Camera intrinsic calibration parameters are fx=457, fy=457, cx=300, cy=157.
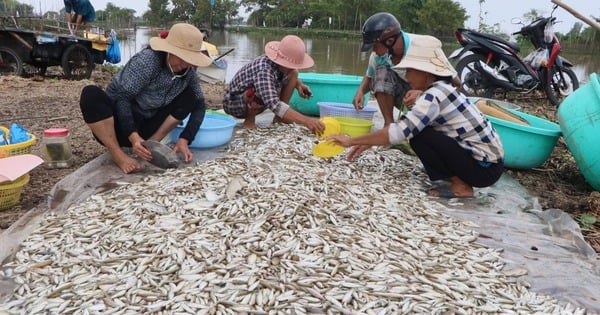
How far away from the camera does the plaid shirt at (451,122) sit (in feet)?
8.80

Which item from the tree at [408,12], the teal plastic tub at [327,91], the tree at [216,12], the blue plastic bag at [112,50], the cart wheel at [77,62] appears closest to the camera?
the teal plastic tub at [327,91]

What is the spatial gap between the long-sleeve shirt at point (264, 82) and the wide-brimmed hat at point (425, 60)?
114 centimetres

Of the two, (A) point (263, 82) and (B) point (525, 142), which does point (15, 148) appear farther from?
(B) point (525, 142)

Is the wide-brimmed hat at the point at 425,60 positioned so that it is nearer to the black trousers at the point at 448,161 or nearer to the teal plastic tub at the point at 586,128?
the black trousers at the point at 448,161

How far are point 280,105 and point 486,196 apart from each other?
1652 mm

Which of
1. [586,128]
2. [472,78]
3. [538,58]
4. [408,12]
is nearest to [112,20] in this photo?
[472,78]

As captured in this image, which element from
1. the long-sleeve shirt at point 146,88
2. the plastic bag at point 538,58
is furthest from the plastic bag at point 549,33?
the long-sleeve shirt at point 146,88

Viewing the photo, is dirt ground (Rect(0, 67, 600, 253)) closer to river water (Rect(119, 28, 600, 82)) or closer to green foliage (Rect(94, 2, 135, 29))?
river water (Rect(119, 28, 600, 82))

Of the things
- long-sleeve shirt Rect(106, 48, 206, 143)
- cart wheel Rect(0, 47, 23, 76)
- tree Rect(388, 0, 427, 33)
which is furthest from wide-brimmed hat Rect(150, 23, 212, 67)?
tree Rect(388, 0, 427, 33)

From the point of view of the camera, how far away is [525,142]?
11.4 feet

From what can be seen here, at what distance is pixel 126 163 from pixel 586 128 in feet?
10.3

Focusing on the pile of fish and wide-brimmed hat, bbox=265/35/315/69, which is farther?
wide-brimmed hat, bbox=265/35/315/69

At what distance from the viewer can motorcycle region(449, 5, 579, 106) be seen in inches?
256

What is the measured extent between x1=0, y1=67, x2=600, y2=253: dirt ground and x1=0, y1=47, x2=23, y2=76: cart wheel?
25.1 inches
